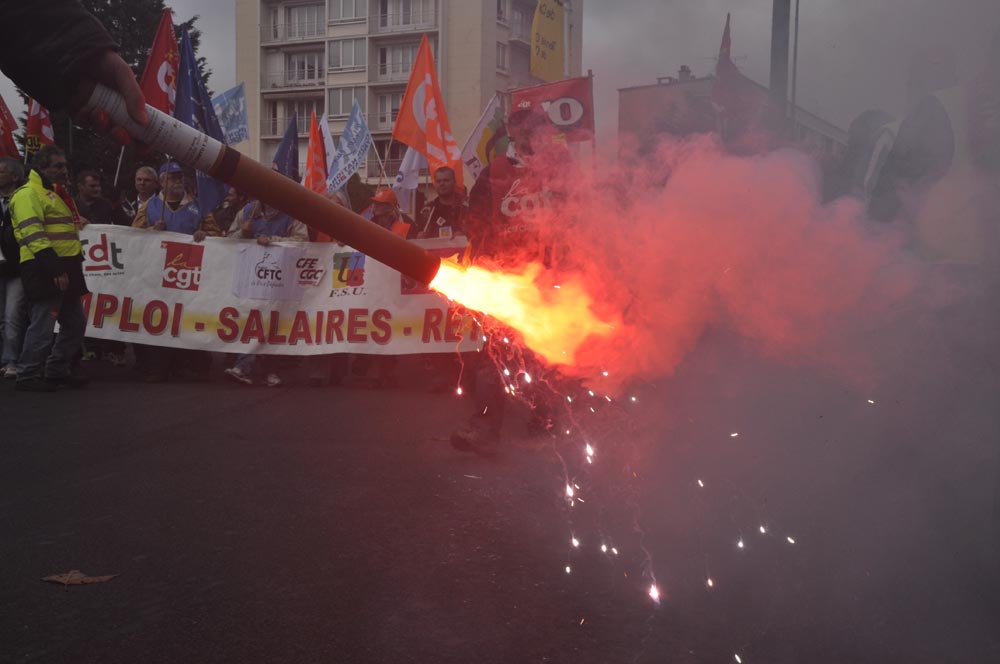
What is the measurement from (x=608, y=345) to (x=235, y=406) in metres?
3.73

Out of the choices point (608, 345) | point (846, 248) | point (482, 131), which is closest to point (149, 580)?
point (608, 345)

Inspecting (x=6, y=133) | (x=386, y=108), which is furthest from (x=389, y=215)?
(x=386, y=108)

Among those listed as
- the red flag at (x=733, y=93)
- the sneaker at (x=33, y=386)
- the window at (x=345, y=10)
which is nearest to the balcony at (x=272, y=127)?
the window at (x=345, y=10)

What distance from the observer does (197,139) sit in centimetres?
341

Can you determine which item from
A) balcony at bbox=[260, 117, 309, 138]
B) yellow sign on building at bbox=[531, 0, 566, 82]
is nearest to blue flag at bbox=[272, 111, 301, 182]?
yellow sign on building at bbox=[531, 0, 566, 82]

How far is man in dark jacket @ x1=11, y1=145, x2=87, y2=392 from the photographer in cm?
730

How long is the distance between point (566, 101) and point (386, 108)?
131 ft

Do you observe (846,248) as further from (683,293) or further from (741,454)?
(741,454)

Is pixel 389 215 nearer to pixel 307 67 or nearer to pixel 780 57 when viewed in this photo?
pixel 780 57

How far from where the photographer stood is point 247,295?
28.5 feet

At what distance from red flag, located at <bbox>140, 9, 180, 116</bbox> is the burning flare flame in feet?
21.5

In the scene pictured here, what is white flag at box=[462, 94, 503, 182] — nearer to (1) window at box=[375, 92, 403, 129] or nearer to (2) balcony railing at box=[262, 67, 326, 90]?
(1) window at box=[375, 92, 403, 129]

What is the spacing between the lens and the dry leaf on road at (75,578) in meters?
3.11

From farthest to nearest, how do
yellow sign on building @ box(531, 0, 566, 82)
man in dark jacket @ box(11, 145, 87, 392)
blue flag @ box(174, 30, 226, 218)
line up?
yellow sign on building @ box(531, 0, 566, 82) → blue flag @ box(174, 30, 226, 218) → man in dark jacket @ box(11, 145, 87, 392)
